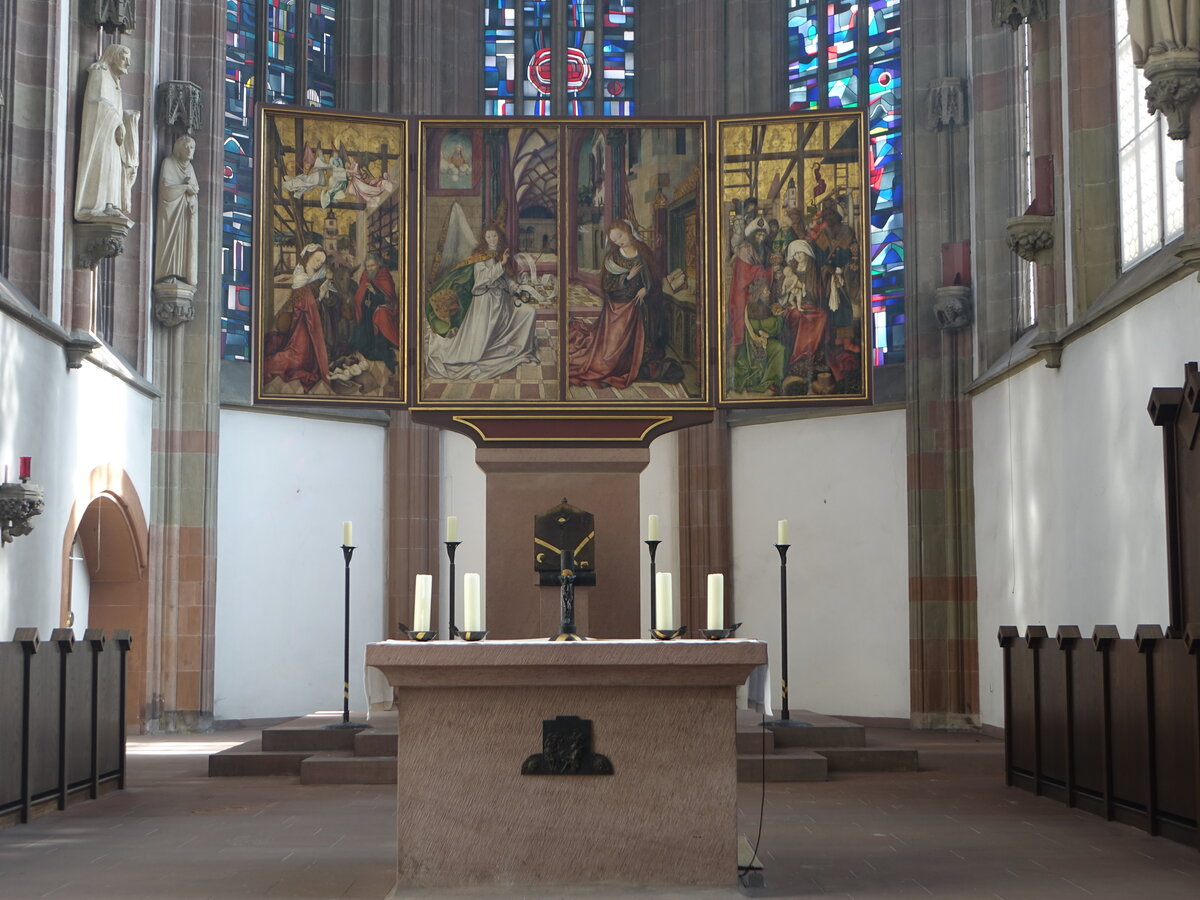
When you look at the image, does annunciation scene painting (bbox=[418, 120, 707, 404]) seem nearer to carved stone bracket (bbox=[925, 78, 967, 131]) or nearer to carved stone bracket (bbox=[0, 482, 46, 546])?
carved stone bracket (bbox=[0, 482, 46, 546])

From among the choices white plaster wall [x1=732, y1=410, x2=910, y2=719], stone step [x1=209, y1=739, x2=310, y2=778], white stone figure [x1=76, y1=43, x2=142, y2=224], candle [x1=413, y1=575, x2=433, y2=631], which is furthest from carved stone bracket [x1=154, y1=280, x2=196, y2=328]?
candle [x1=413, y1=575, x2=433, y2=631]

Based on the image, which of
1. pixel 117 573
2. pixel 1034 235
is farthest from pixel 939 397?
pixel 117 573

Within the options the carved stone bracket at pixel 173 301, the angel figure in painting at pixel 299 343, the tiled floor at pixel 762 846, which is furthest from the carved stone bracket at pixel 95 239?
the tiled floor at pixel 762 846

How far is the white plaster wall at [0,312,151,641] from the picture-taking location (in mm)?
14484

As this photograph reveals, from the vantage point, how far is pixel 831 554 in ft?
71.2

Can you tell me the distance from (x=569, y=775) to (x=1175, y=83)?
27.2 ft

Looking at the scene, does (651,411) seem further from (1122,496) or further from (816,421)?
(816,421)

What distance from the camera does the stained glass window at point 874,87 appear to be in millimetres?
21844

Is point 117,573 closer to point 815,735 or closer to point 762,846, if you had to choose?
point 815,735

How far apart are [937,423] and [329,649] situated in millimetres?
8907

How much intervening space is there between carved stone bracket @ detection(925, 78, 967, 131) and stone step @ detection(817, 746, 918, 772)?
965 centimetres

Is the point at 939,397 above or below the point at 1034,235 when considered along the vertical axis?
below

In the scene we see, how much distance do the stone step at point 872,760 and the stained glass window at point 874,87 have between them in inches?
332

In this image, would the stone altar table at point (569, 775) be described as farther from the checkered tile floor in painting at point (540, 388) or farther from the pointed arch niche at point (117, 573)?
the pointed arch niche at point (117, 573)
